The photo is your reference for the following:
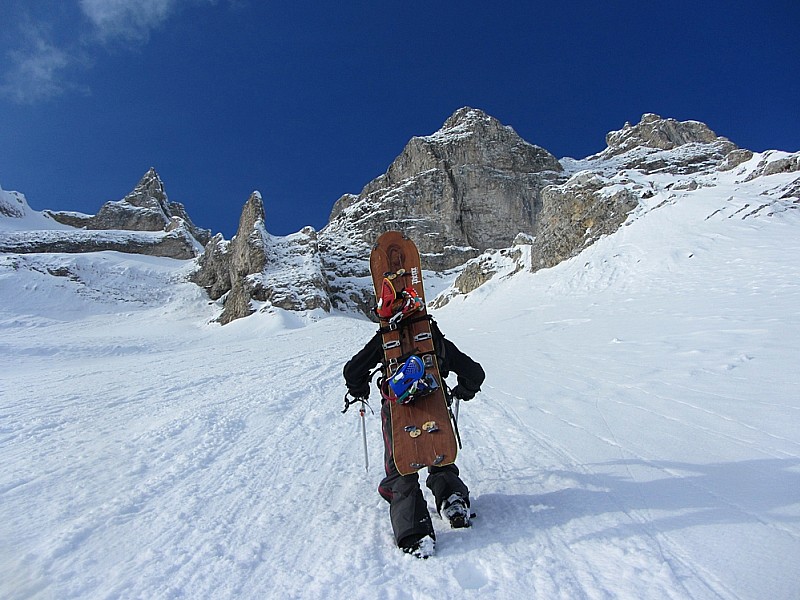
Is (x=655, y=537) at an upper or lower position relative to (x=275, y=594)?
lower

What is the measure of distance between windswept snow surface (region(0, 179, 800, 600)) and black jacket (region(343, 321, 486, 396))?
0.77m

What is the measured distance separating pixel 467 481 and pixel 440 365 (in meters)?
0.95

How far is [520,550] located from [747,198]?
24.6 m

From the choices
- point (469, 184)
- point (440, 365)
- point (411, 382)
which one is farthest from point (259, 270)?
point (469, 184)

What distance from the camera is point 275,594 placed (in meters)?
1.74

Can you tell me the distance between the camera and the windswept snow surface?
5.93 ft

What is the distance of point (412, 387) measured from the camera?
8.29 feet

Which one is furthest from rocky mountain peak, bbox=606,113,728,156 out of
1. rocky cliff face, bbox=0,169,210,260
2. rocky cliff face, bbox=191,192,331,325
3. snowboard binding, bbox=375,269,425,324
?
snowboard binding, bbox=375,269,425,324

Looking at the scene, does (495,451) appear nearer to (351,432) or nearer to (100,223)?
(351,432)

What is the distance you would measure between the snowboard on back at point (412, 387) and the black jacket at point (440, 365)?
0.23 feet

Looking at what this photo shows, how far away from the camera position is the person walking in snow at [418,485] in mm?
2055

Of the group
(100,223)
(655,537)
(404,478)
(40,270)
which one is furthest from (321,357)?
(100,223)

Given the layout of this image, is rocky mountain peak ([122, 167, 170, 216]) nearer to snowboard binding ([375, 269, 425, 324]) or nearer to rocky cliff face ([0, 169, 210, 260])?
rocky cliff face ([0, 169, 210, 260])

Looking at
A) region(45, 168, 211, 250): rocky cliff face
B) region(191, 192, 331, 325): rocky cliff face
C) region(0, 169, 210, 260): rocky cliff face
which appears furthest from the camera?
region(45, 168, 211, 250): rocky cliff face
